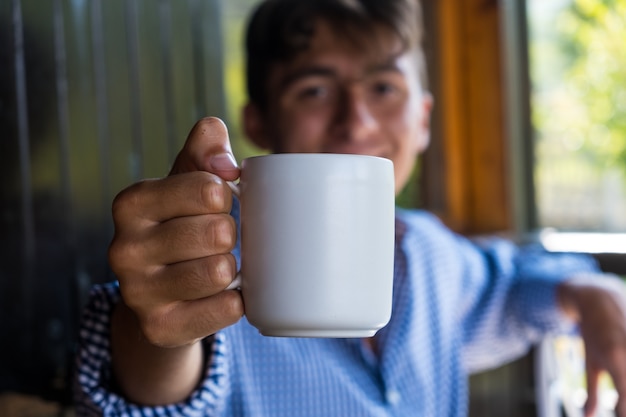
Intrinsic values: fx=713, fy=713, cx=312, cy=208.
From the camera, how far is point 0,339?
1.43m

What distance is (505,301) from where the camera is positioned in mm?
1366

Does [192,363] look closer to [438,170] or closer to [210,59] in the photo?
[210,59]

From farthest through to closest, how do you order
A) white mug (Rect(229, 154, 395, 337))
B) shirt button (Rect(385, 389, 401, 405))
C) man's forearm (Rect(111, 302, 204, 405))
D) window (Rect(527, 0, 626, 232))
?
window (Rect(527, 0, 626, 232)), shirt button (Rect(385, 389, 401, 405)), man's forearm (Rect(111, 302, 204, 405)), white mug (Rect(229, 154, 395, 337))

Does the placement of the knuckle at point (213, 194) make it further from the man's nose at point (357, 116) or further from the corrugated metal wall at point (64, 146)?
the corrugated metal wall at point (64, 146)

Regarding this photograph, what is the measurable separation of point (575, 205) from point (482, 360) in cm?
167

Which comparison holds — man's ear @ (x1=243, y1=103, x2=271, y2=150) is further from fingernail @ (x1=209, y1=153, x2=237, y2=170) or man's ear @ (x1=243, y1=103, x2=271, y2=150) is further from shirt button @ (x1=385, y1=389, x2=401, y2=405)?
fingernail @ (x1=209, y1=153, x2=237, y2=170)

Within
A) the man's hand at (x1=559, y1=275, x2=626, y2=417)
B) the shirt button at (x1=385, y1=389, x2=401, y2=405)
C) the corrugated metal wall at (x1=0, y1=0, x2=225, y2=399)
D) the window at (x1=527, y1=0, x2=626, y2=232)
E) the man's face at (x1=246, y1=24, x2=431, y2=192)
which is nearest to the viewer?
the man's hand at (x1=559, y1=275, x2=626, y2=417)

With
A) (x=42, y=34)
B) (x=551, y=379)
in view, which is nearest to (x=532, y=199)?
(x=551, y=379)

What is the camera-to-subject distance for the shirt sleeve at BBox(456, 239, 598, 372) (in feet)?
4.16

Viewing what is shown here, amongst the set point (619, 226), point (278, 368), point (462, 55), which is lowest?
point (619, 226)

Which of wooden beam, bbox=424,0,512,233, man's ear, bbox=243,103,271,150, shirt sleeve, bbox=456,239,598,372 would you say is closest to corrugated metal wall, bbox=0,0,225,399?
man's ear, bbox=243,103,271,150

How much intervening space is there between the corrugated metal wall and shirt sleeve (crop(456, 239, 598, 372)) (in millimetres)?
807

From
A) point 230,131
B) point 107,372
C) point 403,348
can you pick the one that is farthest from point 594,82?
point 107,372

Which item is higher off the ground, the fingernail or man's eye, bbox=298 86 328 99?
man's eye, bbox=298 86 328 99
